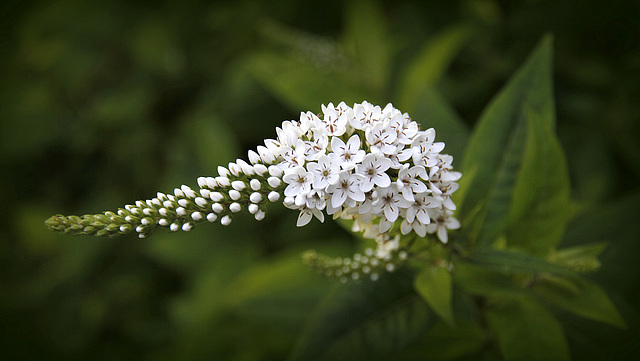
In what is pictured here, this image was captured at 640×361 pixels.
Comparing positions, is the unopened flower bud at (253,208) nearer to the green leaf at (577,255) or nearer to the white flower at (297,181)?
the white flower at (297,181)

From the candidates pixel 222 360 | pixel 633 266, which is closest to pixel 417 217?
pixel 633 266

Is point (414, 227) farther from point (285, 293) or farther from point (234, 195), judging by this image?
point (285, 293)

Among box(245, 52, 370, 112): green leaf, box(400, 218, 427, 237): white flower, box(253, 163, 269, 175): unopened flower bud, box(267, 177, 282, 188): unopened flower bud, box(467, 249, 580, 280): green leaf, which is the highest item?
box(245, 52, 370, 112): green leaf

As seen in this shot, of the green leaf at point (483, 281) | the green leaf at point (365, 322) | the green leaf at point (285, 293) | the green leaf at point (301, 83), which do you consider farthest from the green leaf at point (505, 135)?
the green leaf at point (301, 83)

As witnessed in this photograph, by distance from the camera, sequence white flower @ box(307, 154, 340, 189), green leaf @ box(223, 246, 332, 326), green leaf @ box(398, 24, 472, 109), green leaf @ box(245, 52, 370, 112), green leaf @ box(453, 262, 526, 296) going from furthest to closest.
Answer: green leaf @ box(245, 52, 370, 112)
green leaf @ box(398, 24, 472, 109)
green leaf @ box(223, 246, 332, 326)
green leaf @ box(453, 262, 526, 296)
white flower @ box(307, 154, 340, 189)

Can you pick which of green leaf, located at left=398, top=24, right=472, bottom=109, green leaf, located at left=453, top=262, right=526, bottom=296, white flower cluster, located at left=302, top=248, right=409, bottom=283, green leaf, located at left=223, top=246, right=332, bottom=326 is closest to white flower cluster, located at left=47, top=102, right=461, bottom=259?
white flower cluster, located at left=302, top=248, right=409, bottom=283

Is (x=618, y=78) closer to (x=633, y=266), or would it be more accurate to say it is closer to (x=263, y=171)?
(x=633, y=266)

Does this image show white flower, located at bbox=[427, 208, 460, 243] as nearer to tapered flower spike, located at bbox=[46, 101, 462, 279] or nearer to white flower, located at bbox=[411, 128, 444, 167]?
tapered flower spike, located at bbox=[46, 101, 462, 279]
